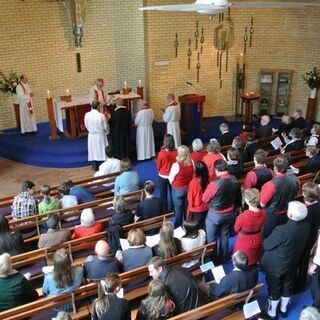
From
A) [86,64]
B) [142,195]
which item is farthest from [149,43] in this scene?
[142,195]

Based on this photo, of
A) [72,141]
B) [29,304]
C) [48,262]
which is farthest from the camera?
[72,141]

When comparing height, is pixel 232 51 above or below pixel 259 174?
above

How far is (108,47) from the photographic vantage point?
13031mm

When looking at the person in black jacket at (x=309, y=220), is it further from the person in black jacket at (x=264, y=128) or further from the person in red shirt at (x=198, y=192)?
the person in black jacket at (x=264, y=128)

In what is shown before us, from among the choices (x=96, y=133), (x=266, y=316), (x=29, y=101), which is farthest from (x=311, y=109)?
(x=266, y=316)

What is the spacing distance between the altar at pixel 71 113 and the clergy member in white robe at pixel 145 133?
1102 millimetres

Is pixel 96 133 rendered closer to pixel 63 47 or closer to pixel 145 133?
pixel 145 133

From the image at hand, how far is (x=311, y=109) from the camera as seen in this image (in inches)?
506

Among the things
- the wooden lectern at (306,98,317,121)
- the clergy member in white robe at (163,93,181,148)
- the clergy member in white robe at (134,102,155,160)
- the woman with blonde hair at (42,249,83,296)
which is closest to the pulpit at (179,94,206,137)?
the clergy member in white robe at (163,93,181,148)

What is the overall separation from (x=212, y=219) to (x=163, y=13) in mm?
7561

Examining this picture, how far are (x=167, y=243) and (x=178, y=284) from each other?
821mm

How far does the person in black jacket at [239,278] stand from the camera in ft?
15.2

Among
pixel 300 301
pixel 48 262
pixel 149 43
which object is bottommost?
pixel 300 301

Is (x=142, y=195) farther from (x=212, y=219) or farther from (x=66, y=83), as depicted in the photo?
(x=66, y=83)
